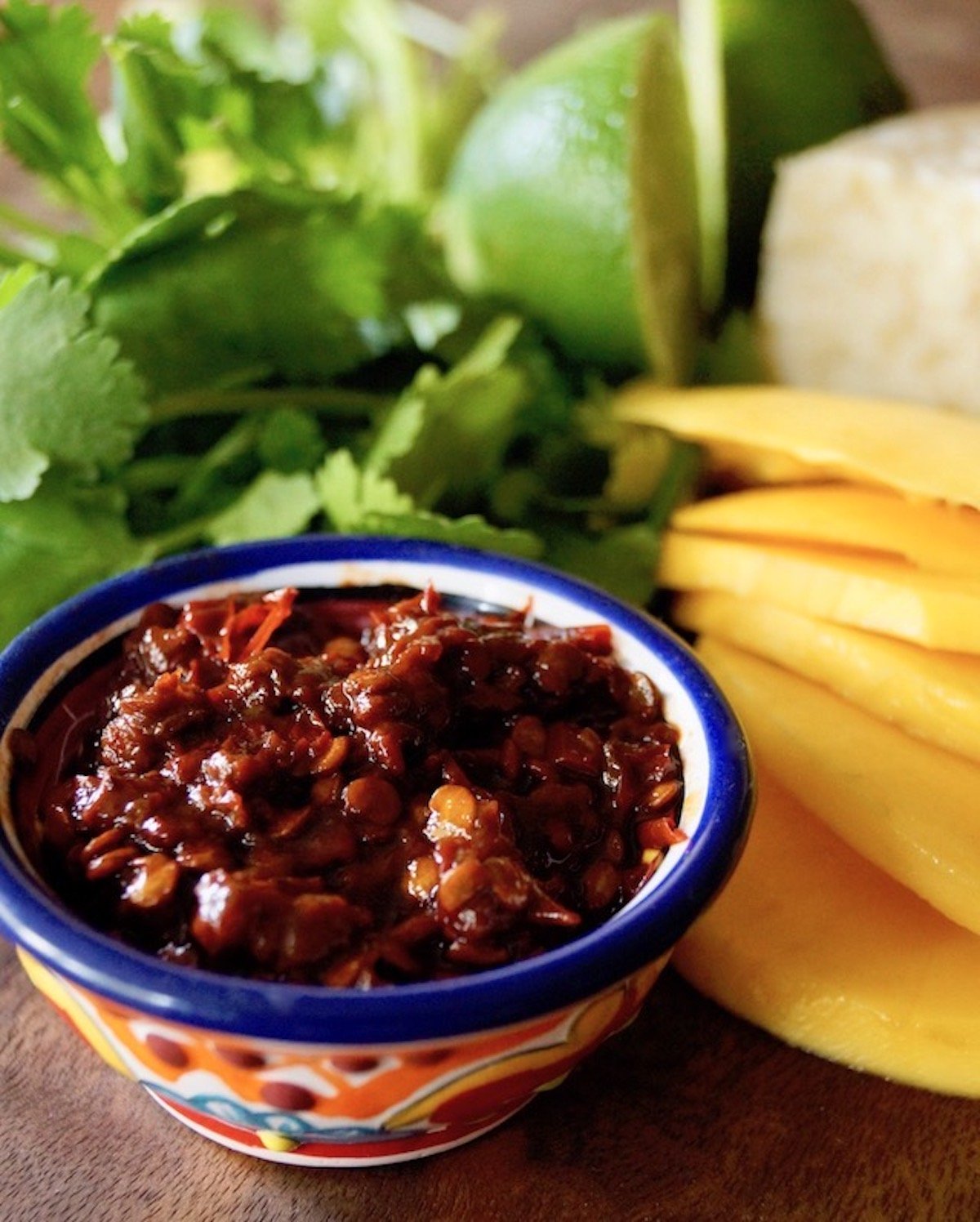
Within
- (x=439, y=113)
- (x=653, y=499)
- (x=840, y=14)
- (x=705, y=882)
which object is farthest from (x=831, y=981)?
(x=439, y=113)

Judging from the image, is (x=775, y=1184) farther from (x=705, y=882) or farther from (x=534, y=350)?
(x=534, y=350)

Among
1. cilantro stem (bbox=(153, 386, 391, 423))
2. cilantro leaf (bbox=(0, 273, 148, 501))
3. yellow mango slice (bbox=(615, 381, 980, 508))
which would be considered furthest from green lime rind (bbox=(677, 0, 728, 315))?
cilantro leaf (bbox=(0, 273, 148, 501))

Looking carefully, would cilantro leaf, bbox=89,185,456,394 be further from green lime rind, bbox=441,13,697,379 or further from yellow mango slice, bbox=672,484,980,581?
yellow mango slice, bbox=672,484,980,581

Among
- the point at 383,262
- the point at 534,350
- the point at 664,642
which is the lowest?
the point at 534,350

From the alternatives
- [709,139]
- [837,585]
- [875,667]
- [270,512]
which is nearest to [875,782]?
[875,667]

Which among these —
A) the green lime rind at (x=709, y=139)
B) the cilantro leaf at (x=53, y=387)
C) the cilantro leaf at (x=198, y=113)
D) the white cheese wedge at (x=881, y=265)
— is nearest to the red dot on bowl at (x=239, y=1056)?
the cilantro leaf at (x=53, y=387)

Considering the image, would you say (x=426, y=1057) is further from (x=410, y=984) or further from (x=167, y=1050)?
(x=167, y=1050)
